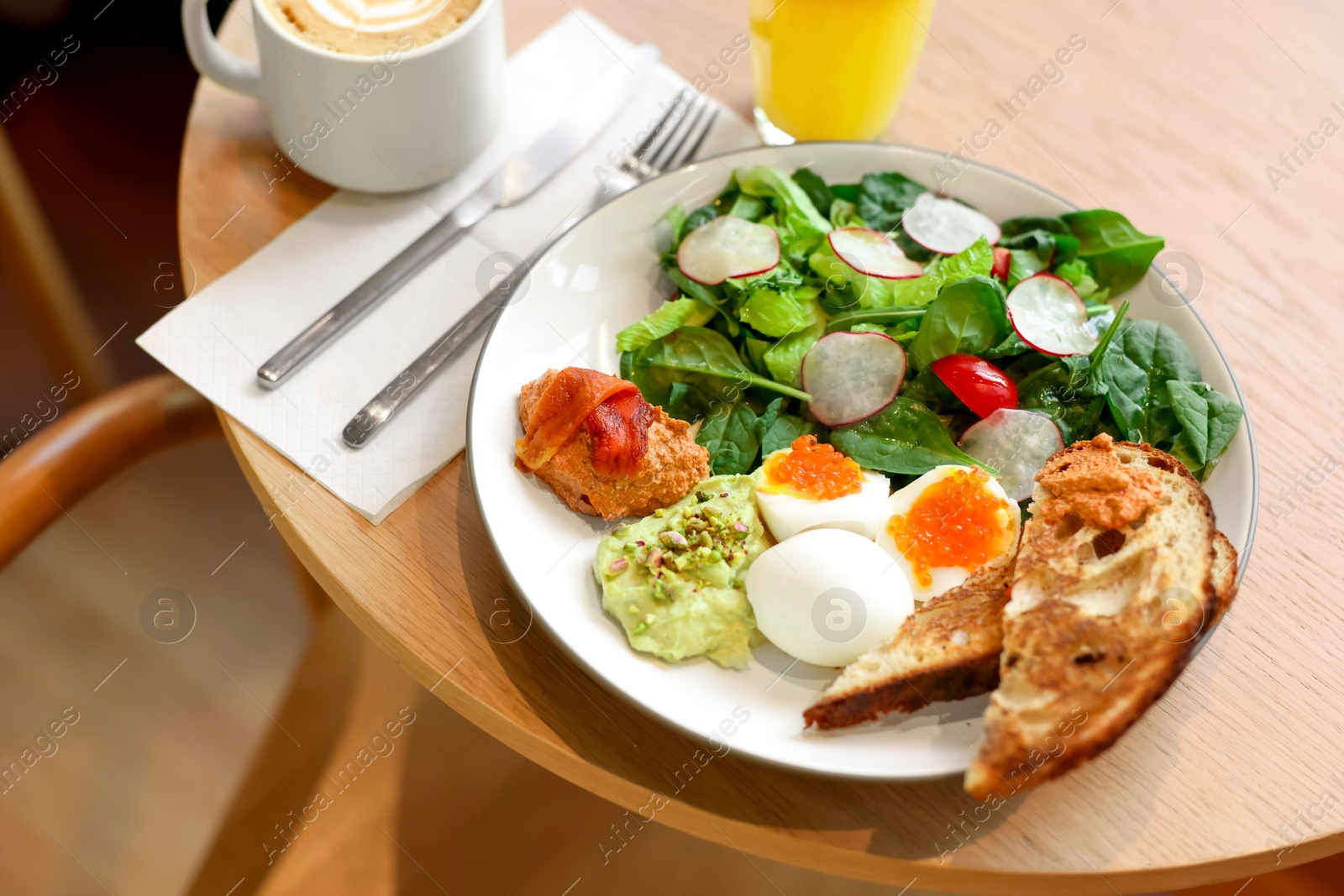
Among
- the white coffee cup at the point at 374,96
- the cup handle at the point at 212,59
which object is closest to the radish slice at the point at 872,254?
the white coffee cup at the point at 374,96

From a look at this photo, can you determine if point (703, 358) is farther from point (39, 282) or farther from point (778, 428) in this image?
point (39, 282)

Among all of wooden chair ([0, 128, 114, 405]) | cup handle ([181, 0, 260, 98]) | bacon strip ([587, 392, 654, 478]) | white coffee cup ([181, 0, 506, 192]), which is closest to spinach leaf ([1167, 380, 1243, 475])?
bacon strip ([587, 392, 654, 478])

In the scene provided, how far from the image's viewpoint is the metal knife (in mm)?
1486

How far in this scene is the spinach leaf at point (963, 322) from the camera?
1407 mm

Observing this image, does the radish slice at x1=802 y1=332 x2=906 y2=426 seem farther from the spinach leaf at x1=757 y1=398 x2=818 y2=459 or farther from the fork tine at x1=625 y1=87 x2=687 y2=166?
the fork tine at x1=625 y1=87 x2=687 y2=166

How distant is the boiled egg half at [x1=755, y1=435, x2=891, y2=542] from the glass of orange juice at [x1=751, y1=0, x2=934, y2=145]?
75 centimetres

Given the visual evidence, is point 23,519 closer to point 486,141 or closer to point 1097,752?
point 486,141

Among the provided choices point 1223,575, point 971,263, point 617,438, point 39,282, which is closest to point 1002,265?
point 971,263

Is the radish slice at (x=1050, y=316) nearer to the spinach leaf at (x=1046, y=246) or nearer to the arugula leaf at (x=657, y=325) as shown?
the spinach leaf at (x=1046, y=246)

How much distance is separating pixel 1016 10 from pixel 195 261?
1.75 meters

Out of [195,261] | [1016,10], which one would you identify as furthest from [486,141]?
[1016,10]

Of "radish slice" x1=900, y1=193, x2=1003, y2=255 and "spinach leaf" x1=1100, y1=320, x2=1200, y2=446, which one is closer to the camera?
"spinach leaf" x1=1100, y1=320, x2=1200, y2=446

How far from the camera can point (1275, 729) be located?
1.25 metres

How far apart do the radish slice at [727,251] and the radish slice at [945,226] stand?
0.80ft
